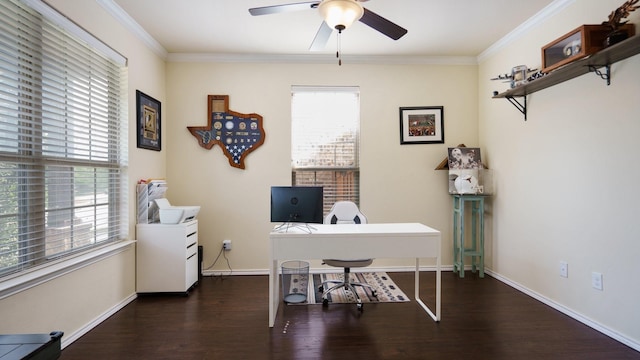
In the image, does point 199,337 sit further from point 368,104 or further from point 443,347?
point 368,104

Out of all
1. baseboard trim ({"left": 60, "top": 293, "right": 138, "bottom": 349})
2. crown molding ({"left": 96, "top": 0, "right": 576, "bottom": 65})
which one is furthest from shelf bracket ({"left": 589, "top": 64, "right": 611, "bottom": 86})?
baseboard trim ({"left": 60, "top": 293, "right": 138, "bottom": 349})

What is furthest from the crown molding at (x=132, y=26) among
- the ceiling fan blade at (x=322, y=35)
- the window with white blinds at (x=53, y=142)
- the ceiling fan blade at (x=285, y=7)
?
the ceiling fan blade at (x=322, y=35)

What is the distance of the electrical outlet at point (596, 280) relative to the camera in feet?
8.30

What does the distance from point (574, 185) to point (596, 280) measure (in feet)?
2.53

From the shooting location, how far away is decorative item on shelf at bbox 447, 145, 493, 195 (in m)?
3.84

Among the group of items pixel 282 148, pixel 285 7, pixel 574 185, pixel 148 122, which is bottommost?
pixel 574 185

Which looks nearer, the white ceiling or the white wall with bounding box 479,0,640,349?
the white wall with bounding box 479,0,640,349

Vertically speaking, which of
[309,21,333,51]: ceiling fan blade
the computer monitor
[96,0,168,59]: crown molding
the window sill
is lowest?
the window sill

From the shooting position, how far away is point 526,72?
3.19m

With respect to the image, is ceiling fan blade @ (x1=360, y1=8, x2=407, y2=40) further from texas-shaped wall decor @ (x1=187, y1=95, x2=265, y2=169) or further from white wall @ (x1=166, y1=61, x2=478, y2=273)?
texas-shaped wall decor @ (x1=187, y1=95, x2=265, y2=169)

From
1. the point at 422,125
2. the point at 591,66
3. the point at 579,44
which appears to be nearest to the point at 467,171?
the point at 422,125

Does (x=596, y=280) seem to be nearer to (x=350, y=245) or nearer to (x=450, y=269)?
(x=450, y=269)

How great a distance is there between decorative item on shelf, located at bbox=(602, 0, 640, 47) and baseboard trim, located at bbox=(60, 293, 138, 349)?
430 cm

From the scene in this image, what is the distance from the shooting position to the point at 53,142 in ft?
7.52
